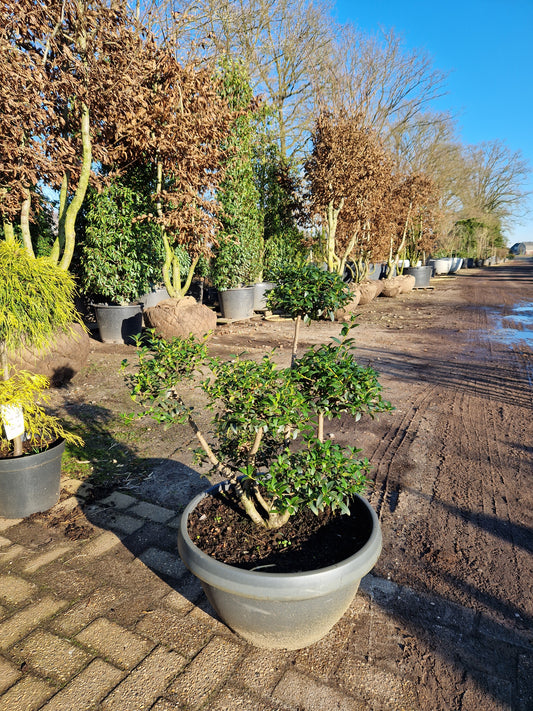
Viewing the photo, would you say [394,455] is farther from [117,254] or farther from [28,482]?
[117,254]

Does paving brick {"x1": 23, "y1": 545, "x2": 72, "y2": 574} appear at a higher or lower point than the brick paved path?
higher

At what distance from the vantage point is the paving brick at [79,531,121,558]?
262cm

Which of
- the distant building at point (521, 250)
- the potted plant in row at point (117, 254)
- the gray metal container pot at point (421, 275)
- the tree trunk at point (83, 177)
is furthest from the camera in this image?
the distant building at point (521, 250)

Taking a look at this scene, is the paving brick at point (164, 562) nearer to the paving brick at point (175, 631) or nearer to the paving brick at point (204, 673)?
the paving brick at point (175, 631)

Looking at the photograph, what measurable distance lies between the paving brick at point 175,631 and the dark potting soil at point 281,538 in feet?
1.41

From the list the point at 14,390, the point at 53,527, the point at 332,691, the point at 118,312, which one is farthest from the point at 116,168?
→ the point at 332,691

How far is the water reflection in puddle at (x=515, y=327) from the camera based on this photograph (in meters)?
9.06

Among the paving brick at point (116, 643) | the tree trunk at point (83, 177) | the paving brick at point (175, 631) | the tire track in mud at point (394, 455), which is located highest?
the tree trunk at point (83, 177)

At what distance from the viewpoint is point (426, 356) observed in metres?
7.70

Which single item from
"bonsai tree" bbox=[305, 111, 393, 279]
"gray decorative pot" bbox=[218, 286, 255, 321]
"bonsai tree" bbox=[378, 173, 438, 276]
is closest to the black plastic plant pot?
"gray decorative pot" bbox=[218, 286, 255, 321]

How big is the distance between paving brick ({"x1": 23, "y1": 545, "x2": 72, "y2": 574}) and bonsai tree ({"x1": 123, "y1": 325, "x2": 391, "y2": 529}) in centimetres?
126

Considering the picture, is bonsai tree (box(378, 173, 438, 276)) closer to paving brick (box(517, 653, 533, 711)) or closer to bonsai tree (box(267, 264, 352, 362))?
bonsai tree (box(267, 264, 352, 362))

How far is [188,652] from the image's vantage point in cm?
194

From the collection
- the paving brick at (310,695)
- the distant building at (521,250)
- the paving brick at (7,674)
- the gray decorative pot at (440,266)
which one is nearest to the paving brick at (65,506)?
the paving brick at (7,674)
